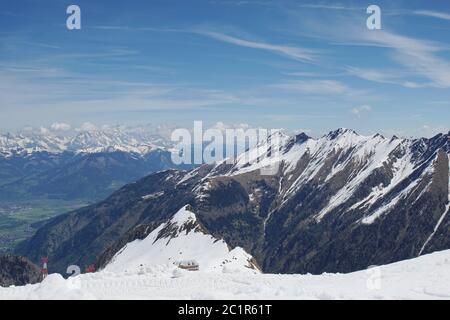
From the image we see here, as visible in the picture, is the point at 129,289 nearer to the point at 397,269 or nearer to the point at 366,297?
the point at 366,297

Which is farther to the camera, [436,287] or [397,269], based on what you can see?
[397,269]
